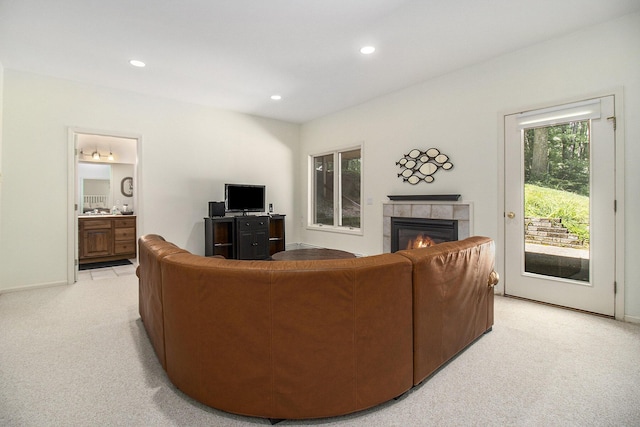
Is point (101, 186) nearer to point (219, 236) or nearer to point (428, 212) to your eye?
point (219, 236)

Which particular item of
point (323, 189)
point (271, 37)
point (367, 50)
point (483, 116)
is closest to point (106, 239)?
point (323, 189)

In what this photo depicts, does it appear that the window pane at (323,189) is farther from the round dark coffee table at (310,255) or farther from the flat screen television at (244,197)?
the round dark coffee table at (310,255)

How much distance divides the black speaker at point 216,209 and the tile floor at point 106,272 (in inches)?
62.4

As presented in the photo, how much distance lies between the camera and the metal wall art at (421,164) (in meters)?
3.99

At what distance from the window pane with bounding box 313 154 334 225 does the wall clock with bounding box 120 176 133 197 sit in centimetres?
417

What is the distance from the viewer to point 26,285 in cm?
382

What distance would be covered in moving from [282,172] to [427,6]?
4088 mm

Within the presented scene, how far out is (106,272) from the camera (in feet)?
15.8

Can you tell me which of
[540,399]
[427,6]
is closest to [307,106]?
[427,6]

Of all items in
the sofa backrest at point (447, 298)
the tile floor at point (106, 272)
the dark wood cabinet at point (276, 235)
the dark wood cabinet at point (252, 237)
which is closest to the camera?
the sofa backrest at point (447, 298)

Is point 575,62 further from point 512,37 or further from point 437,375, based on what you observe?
point 437,375

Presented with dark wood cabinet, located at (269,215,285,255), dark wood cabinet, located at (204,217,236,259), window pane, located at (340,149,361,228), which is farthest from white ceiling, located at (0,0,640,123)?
dark wood cabinet, located at (269,215,285,255)

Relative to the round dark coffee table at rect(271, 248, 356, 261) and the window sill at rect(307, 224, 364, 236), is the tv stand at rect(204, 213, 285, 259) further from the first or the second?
the round dark coffee table at rect(271, 248, 356, 261)

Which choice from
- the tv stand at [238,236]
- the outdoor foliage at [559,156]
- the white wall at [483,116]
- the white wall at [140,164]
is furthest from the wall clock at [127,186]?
the outdoor foliage at [559,156]
